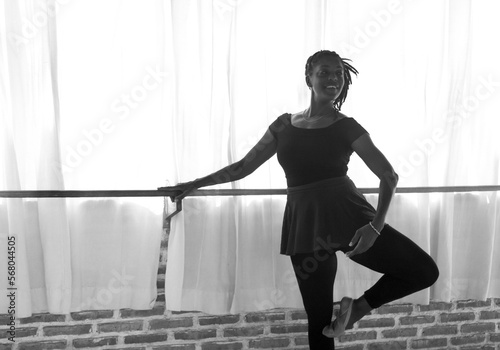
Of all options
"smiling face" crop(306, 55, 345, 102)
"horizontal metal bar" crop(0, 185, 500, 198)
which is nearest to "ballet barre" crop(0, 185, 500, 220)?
"horizontal metal bar" crop(0, 185, 500, 198)

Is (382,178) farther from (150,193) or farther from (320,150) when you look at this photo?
(150,193)

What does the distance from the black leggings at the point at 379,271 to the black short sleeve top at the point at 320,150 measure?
0.28 meters

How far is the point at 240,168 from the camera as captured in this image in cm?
224

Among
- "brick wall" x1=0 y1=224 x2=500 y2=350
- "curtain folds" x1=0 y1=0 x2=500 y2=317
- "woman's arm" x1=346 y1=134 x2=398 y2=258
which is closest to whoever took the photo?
"woman's arm" x1=346 y1=134 x2=398 y2=258

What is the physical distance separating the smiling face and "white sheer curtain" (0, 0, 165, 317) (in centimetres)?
65

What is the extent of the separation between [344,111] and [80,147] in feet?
3.75

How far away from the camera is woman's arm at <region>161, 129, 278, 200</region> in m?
2.22

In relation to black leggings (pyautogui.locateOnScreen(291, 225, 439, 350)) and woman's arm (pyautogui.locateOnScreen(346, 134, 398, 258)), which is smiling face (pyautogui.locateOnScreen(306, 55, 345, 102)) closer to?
woman's arm (pyautogui.locateOnScreen(346, 134, 398, 258))

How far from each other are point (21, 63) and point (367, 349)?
2.01 m

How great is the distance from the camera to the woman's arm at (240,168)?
2.22 m

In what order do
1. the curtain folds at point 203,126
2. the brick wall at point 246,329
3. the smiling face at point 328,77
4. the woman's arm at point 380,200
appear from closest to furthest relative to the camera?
the woman's arm at point 380,200 → the smiling face at point 328,77 → the curtain folds at point 203,126 → the brick wall at point 246,329

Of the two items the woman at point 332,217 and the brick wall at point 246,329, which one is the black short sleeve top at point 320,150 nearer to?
the woman at point 332,217

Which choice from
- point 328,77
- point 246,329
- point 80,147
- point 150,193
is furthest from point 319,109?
point 246,329

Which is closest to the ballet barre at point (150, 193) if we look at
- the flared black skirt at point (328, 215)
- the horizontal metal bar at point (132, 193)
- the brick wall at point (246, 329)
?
the horizontal metal bar at point (132, 193)
